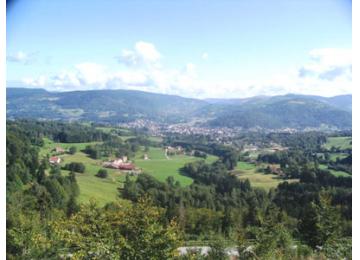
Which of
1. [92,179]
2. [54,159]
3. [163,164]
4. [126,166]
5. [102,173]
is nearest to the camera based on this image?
[92,179]

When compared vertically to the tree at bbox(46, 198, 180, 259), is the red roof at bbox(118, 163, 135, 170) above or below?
below

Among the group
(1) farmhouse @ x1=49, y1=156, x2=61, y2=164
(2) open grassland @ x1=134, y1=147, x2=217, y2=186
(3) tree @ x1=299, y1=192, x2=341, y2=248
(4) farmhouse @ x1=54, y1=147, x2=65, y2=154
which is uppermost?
(3) tree @ x1=299, y1=192, x2=341, y2=248

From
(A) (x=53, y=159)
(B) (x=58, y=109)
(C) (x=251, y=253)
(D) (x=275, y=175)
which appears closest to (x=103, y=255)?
(C) (x=251, y=253)

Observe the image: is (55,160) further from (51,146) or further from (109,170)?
(51,146)

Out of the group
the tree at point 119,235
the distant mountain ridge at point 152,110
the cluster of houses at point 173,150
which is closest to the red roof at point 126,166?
the cluster of houses at point 173,150

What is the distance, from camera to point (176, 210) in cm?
1783

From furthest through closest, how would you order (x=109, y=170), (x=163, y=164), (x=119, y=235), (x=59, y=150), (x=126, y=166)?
(x=163, y=164) < (x=59, y=150) < (x=126, y=166) < (x=109, y=170) < (x=119, y=235)

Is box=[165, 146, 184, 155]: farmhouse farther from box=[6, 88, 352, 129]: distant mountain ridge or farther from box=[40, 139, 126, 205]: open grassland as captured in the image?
box=[6, 88, 352, 129]: distant mountain ridge

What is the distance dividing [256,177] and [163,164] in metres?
9.44

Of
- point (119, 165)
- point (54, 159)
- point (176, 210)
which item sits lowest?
point (119, 165)

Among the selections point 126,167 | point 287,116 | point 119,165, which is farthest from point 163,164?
point 287,116

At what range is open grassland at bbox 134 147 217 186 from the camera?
30.7 metres

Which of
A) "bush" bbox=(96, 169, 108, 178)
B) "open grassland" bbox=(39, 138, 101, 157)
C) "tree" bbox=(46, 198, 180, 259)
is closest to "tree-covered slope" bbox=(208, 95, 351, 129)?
"open grassland" bbox=(39, 138, 101, 157)

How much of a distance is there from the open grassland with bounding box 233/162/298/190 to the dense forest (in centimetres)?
109
